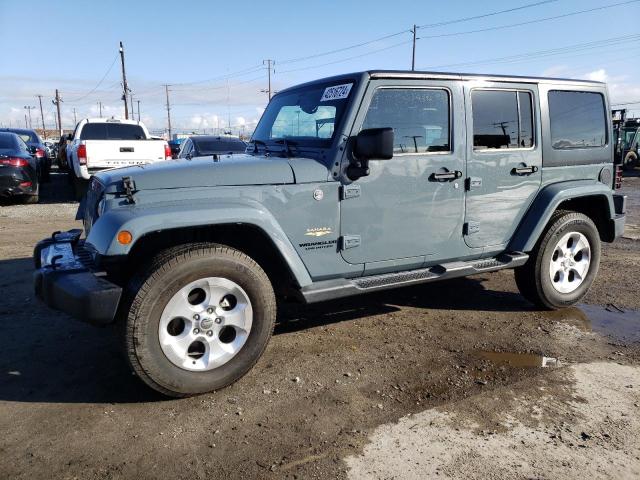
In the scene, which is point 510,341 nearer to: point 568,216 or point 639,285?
point 568,216

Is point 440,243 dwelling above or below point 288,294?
above

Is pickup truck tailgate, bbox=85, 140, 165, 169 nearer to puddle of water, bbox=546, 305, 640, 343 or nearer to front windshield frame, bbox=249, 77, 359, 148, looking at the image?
front windshield frame, bbox=249, 77, 359, 148

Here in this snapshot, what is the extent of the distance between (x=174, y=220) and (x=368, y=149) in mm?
1363

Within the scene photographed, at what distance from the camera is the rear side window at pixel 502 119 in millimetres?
4160

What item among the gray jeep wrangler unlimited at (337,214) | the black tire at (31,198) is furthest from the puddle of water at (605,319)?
the black tire at (31,198)

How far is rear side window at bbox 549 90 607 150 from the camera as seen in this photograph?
15.1 ft

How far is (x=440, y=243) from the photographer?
4.08 metres

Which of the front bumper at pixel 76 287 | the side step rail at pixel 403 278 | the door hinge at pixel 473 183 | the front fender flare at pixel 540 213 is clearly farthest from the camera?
the front fender flare at pixel 540 213

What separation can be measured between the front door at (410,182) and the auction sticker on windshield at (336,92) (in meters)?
0.17

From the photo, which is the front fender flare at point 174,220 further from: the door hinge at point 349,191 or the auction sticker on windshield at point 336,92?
the auction sticker on windshield at point 336,92

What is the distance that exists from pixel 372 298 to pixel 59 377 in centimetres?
294

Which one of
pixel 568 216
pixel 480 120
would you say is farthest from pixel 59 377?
pixel 568 216

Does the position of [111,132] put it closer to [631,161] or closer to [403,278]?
[403,278]

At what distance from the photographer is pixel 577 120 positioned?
187 inches
